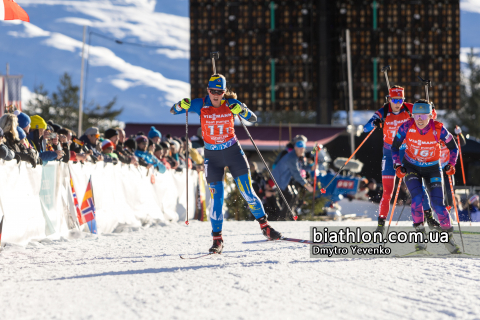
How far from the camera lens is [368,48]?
20641mm

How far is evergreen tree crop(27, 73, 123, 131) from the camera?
169 ft

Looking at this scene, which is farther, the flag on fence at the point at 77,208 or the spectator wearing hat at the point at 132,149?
the spectator wearing hat at the point at 132,149

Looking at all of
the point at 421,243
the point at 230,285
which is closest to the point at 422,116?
the point at 421,243

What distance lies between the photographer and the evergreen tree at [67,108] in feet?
169

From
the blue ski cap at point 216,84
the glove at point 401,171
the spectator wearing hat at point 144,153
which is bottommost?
the glove at point 401,171

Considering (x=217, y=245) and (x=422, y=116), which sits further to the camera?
(x=422, y=116)

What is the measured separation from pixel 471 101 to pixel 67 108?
36.2 m

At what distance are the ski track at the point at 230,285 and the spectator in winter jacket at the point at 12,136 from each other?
1.10 meters

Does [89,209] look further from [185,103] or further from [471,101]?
[471,101]

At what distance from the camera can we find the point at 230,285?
4168 mm

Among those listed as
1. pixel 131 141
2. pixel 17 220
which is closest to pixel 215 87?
pixel 17 220

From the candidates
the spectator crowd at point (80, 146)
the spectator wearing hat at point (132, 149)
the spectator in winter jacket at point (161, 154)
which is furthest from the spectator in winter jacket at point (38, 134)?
the spectator in winter jacket at point (161, 154)

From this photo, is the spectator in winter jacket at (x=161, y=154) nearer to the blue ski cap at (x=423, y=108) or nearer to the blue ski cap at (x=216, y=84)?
the blue ski cap at (x=216, y=84)

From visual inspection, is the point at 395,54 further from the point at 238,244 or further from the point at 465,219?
the point at 238,244
